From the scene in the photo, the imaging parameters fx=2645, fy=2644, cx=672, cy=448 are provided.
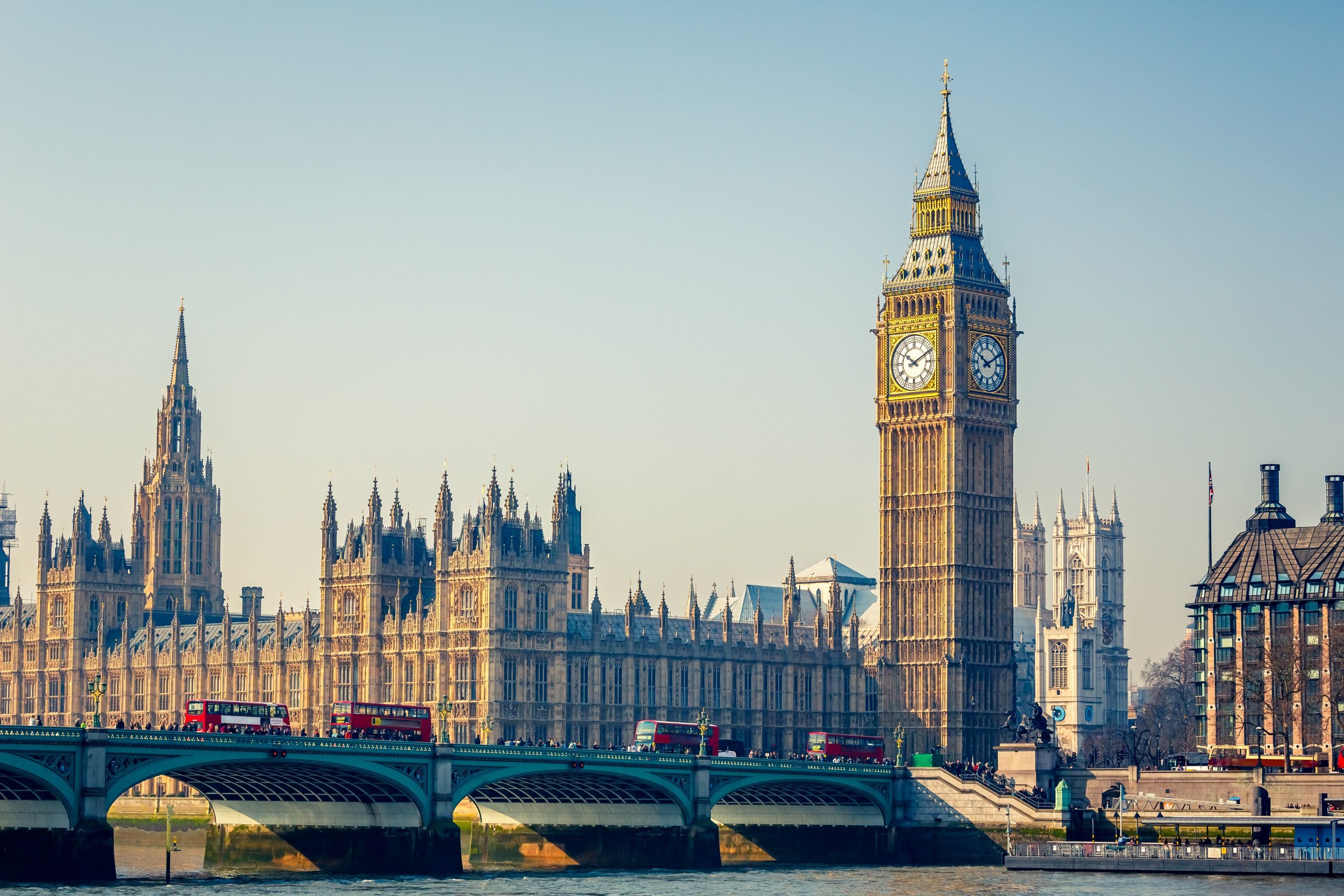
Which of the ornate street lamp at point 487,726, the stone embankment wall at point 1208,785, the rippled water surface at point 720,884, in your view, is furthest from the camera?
the ornate street lamp at point 487,726

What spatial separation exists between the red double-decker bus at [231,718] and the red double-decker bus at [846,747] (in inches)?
1162

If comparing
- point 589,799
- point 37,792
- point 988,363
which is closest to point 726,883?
point 589,799

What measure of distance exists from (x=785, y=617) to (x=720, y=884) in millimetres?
59237

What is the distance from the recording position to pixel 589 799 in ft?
392

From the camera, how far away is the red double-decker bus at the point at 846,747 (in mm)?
133750

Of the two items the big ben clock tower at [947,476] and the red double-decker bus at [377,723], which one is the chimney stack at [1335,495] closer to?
the big ben clock tower at [947,476]

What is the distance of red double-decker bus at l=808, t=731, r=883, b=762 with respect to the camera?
134 m

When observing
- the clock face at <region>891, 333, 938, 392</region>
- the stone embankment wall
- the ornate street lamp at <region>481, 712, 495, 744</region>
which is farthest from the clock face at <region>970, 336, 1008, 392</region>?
the ornate street lamp at <region>481, 712, 495, 744</region>

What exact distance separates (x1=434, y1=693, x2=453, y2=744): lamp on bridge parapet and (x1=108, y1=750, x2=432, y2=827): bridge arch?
19.5 meters

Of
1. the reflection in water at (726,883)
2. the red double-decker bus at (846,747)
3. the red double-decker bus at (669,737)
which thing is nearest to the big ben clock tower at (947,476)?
the red double-decker bus at (846,747)

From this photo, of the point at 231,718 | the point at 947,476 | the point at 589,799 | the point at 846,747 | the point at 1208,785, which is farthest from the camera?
the point at 947,476

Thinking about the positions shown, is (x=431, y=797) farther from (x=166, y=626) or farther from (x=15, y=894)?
(x=166, y=626)

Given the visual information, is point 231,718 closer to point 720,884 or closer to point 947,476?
point 720,884

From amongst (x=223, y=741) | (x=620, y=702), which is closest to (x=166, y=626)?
(x=620, y=702)
